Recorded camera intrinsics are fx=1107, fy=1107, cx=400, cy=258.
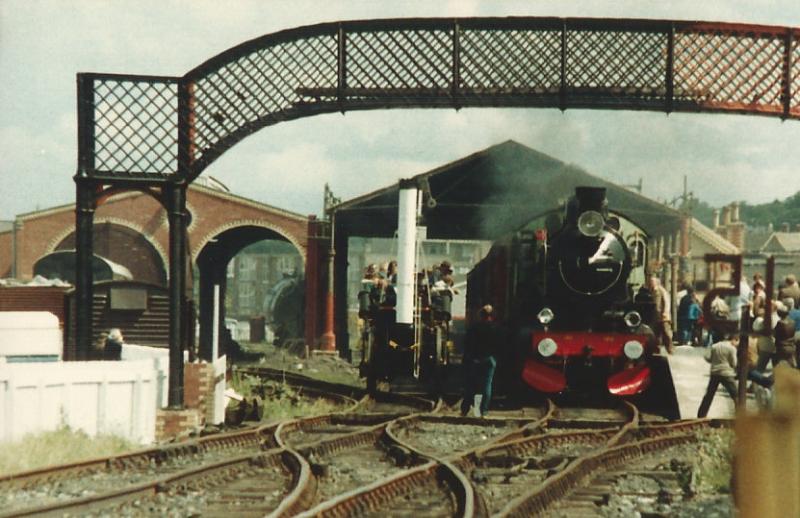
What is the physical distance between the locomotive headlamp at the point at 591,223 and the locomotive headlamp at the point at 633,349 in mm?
1634

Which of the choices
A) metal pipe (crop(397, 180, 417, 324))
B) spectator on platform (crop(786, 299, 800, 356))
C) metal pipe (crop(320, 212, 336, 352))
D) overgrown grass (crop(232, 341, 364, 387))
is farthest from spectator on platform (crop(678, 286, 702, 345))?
metal pipe (crop(320, 212, 336, 352))

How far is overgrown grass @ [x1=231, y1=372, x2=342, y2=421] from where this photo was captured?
1596 cm

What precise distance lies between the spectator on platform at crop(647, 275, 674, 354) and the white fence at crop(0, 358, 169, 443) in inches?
277

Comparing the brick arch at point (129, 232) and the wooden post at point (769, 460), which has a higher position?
the brick arch at point (129, 232)

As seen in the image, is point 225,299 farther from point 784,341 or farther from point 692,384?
point 784,341

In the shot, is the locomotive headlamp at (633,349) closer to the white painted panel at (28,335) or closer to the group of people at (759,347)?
the group of people at (759,347)

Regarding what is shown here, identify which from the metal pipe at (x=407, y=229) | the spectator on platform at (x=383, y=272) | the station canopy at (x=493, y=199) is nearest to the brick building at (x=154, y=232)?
the station canopy at (x=493, y=199)

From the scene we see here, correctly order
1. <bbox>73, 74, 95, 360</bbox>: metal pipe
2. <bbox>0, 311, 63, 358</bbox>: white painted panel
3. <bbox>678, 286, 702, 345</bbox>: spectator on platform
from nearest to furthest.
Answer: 1. <bbox>73, 74, 95, 360</bbox>: metal pipe
2. <bbox>0, 311, 63, 358</bbox>: white painted panel
3. <bbox>678, 286, 702, 345</bbox>: spectator on platform

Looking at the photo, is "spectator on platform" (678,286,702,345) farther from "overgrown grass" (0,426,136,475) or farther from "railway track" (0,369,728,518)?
"overgrown grass" (0,426,136,475)

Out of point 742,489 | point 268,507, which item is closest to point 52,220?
point 268,507

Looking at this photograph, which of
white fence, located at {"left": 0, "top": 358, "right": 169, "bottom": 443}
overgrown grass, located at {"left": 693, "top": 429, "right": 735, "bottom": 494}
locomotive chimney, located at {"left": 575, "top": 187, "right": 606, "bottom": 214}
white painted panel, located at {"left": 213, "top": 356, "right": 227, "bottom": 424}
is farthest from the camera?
locomotive chimney, located at {"left": 575, "top": 187, "right": 606, "bottom": 214}

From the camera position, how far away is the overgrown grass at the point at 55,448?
32.3 feet

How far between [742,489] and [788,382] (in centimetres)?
33

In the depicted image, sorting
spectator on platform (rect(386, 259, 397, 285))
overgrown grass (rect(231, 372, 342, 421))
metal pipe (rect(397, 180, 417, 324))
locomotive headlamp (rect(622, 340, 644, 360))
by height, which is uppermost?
metal pipe (rect(397, 180, 417, 324))
